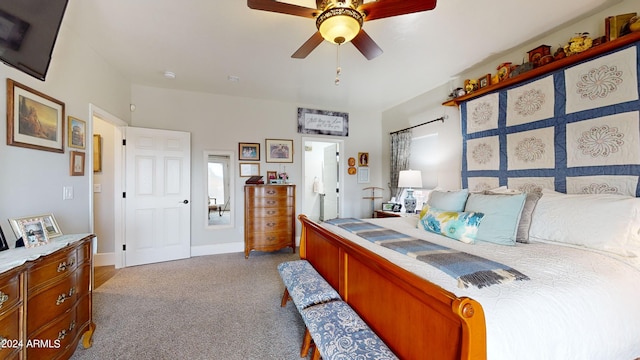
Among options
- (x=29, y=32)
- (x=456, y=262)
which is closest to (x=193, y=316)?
(x=456, y=262)

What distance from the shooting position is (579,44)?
2006mm

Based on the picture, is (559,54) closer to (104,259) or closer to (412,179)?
(412,179)

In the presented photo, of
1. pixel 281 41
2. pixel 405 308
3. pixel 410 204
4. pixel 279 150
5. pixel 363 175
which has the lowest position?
pixel 405 308

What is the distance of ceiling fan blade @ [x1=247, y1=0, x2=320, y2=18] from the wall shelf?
215 centimetres

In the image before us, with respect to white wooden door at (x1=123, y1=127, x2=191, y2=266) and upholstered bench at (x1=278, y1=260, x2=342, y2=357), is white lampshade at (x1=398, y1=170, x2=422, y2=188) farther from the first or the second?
white wooden door at (x1=123, y1=127, x2=191, y2=266)

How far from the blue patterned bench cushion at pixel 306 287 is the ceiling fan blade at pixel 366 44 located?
1.92 metres

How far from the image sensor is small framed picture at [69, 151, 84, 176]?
7.36 ft

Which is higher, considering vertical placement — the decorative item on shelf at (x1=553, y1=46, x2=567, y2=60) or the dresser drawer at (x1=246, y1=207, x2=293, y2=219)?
the decorative item on shelf at (x1=553, y1=46, x2=567, y2=60)

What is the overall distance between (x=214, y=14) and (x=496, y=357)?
282 cm

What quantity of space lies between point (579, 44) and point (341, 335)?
2898 mm

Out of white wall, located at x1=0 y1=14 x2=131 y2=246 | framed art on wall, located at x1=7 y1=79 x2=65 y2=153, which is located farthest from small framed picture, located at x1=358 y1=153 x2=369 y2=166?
framed art on wall, located at x1=7 y1=79 x2=65 y2=153

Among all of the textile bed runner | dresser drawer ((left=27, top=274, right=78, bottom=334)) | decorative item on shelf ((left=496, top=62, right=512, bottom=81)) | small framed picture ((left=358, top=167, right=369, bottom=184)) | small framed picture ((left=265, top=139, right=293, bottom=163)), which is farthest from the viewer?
small framed picture ((left=358, top=167, right=369, bottom=184))

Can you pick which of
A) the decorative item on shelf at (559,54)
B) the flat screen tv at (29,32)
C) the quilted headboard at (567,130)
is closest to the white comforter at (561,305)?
the quilted headboard at (567,130)

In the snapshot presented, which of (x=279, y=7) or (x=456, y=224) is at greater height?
(x=279, y=7)
